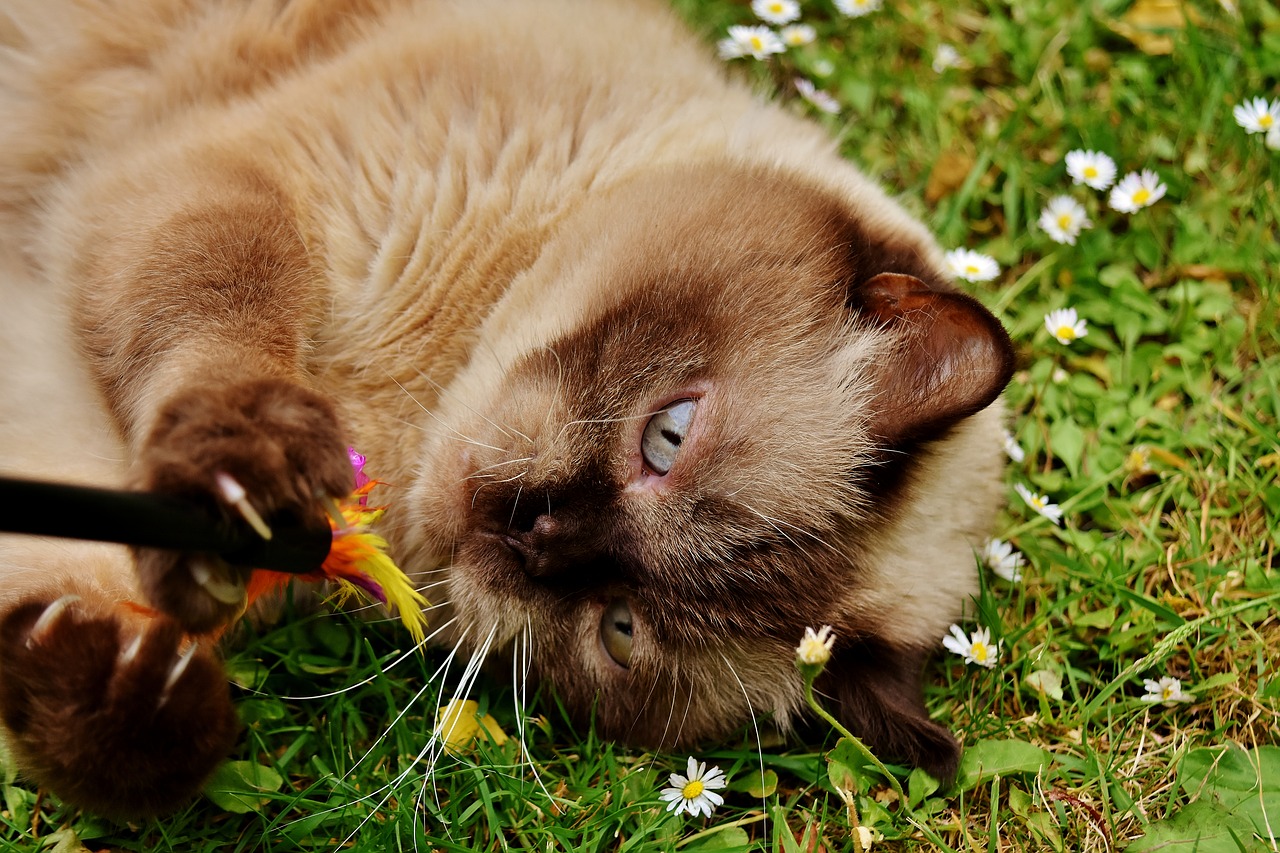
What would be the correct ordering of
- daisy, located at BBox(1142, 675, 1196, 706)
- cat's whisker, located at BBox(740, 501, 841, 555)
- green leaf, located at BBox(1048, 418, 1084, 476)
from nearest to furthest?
cat's whisker, located at BBox(740, 501, 841, 555) < daisy, located at BBox(1142, 675, 1196, 706) < green leaf, located at BBox(1048, 418, 1084, 476)

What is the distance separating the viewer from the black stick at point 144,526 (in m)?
1.42

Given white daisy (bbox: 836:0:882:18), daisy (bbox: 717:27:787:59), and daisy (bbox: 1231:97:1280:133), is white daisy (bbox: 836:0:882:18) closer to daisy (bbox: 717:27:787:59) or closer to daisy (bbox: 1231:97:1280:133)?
daisy (bbox: 717:27:787:59)

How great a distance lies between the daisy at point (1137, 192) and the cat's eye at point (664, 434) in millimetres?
2067

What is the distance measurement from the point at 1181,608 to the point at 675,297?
1728mm

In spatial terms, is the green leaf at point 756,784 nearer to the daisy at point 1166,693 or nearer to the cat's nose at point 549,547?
the cat's nose at point 549,547

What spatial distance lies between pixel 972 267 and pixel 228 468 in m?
2.55

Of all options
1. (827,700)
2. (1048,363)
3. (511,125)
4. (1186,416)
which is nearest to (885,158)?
(1048,363)

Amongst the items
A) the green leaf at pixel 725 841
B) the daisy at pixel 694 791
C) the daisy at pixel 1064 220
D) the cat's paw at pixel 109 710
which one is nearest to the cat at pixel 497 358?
the cat's paw at pixel 109 710

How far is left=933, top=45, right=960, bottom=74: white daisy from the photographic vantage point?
162 inches

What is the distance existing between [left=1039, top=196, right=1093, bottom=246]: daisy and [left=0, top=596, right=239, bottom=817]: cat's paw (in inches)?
117

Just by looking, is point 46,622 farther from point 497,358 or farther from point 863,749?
point 863,749

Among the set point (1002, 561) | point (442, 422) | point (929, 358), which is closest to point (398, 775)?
point (442, 422)

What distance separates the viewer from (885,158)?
13.1 ft

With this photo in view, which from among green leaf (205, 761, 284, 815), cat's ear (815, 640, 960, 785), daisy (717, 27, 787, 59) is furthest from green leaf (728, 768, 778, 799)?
daisy (717, 27, 787, 59)
